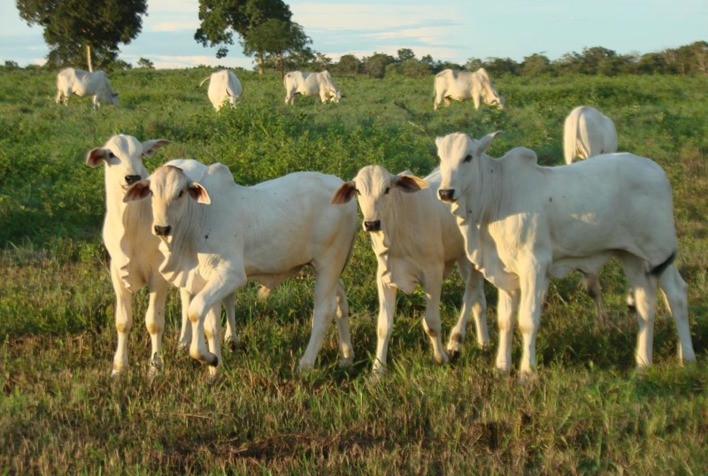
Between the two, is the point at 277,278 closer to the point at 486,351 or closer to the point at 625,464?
the point at 486,351

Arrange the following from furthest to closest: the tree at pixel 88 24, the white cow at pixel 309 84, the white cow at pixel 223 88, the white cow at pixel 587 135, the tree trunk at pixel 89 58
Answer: the tree at pixel 88 24
the tree trunk at pixel 89 58
the white cow at pixel 309 84
the white cow at pixel 223 88
the white cow at pixel 587 135

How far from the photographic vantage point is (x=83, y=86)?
2495cm

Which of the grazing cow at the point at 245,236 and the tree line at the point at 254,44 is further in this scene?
the tree line at the point at 254,44

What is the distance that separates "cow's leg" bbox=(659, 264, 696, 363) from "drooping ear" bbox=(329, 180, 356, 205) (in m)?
2.05

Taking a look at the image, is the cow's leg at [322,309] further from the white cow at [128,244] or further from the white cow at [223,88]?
the white cow at [223,88]

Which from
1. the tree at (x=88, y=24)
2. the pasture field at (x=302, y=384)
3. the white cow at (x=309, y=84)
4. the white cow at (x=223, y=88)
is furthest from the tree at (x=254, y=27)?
the pasture field at (x=302, y=384)

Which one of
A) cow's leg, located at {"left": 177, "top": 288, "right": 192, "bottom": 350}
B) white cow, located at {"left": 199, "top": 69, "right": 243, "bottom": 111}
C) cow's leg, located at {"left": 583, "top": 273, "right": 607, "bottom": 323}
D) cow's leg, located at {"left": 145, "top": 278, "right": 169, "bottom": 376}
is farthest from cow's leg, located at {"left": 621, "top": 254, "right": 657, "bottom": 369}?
white cow, located at {"left": 199, "top": 69, "right": 243, "bottom": 111}

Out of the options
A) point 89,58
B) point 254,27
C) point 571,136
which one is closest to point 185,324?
point 571,136

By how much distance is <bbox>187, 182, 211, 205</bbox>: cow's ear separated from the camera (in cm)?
563

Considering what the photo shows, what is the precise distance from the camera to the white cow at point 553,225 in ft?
18.6

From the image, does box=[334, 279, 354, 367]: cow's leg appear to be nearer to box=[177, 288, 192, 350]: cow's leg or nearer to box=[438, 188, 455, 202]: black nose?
box=[177, 288, 192, 350]: cow's leg

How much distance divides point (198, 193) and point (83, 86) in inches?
810

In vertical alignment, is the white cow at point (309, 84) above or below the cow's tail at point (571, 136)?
above

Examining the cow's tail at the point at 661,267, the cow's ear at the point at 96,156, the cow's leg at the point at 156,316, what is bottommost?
the cow's leg at the point at 156,316
